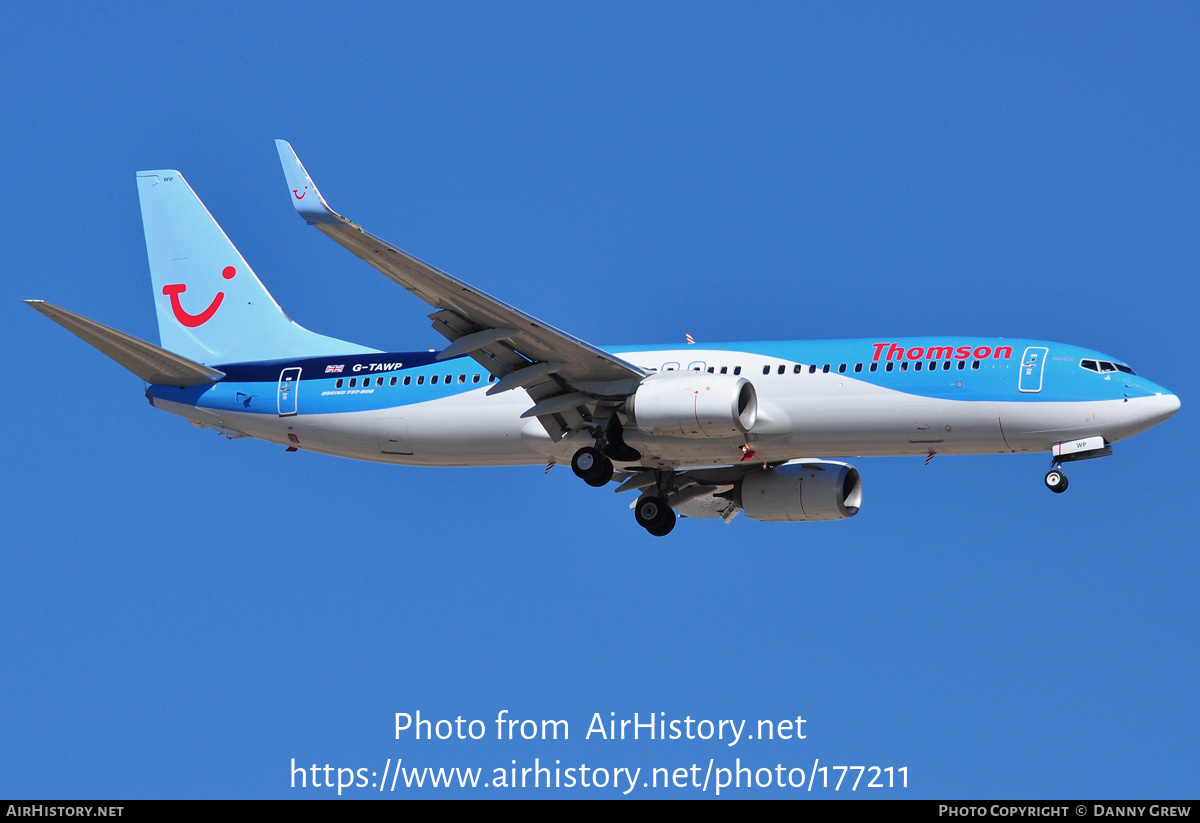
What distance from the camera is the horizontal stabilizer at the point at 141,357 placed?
38216 mm

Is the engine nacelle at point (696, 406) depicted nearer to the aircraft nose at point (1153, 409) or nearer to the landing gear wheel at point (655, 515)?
the landing gear wheel at point (655, 515)

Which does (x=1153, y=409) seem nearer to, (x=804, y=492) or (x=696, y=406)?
(x=804, y=492)

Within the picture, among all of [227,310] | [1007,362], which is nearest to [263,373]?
[227,310]

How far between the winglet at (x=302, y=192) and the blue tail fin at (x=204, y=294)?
41.5ft

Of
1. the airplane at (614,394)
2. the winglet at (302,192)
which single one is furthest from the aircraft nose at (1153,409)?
the winglet at (302,192)

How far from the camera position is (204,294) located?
1780 inches

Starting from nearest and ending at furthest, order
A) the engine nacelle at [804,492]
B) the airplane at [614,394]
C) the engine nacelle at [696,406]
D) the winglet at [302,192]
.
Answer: the winglet at [302,192] < the airplane at [614,394] < the engine nacelle at [696,406] < the engine nacelle at [804,492]

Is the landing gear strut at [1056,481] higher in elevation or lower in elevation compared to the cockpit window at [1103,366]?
lower

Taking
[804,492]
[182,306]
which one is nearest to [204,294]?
[182,306]

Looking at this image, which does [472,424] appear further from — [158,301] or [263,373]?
[158,301]

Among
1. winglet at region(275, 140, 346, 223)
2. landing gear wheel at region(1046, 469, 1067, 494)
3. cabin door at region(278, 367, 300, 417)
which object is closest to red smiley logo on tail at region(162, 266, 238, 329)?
cabin door at region(278, 367, 300, 417)

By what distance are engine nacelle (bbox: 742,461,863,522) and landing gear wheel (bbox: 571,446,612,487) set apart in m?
5.16

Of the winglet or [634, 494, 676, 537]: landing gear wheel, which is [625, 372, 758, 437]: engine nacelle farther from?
the winglet

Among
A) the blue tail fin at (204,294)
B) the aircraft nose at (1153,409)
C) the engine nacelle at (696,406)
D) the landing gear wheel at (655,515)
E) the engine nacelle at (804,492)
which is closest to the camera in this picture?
the aircraft nose at (1153,409)
